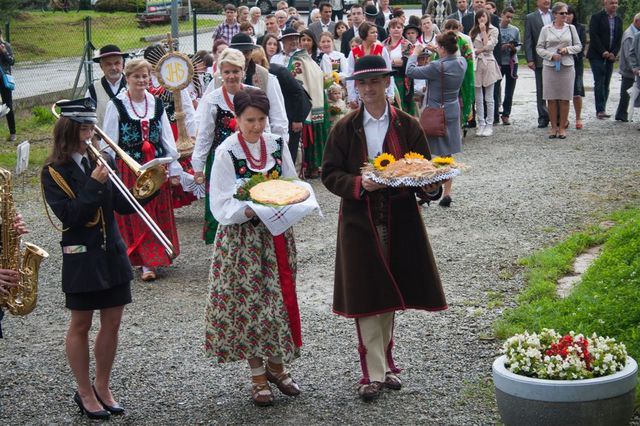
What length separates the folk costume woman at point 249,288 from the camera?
5.90 m

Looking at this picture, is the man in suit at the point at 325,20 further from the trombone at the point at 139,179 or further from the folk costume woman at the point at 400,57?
the trombone at the point at 139,179

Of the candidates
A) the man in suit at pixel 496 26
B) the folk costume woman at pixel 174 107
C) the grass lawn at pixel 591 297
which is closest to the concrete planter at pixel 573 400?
the grass lawn at pixel 591 297

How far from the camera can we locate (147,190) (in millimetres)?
5797

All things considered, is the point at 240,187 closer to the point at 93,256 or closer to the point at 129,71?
the point at 93,256

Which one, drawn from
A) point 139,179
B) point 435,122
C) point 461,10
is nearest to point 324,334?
point 139,179

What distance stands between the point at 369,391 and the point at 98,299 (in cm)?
168

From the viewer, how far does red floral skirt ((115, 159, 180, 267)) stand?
29.0 ft

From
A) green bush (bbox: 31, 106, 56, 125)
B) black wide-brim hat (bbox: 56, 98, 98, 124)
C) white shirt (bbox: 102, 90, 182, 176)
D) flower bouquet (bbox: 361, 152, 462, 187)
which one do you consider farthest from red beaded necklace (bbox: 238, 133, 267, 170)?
green bush (bbox: 31, 106, 56, 125)

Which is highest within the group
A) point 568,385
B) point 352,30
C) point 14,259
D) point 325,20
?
point 325,20

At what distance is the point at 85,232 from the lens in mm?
5680

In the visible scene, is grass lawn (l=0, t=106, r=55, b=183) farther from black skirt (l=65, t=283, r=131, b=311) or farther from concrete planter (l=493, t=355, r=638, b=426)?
concrete planter (l=493, t=355, r=638, b=426)

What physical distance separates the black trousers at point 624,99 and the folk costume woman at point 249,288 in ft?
40.3

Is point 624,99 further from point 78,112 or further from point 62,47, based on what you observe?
point 78,112

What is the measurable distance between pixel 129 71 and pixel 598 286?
14.0ft
